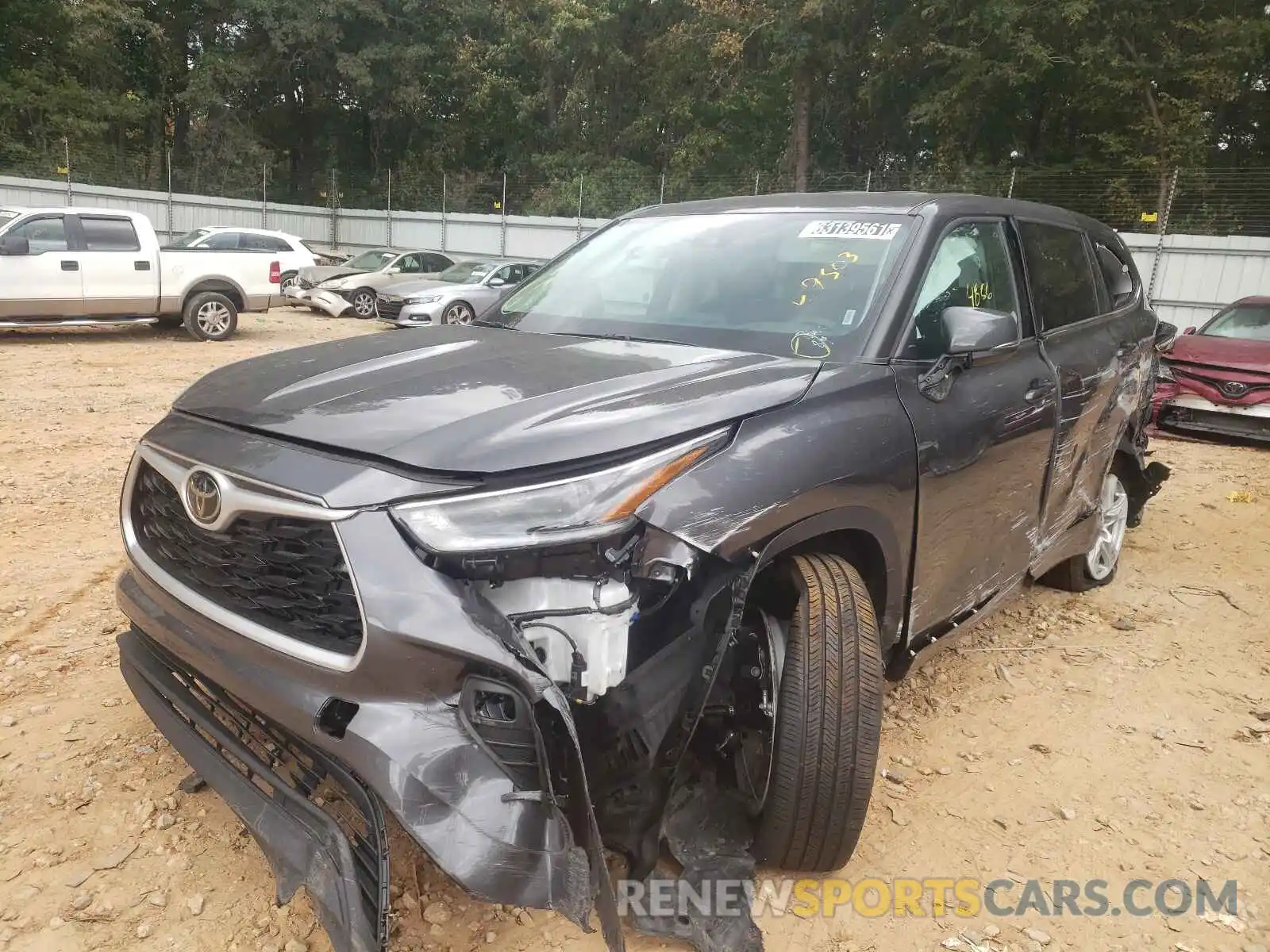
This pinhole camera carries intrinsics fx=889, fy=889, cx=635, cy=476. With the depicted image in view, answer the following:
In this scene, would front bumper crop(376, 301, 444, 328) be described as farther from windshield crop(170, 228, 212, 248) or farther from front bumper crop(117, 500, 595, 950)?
front bumper crop(117, 500, 595, 950)

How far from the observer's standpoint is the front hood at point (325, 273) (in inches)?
668

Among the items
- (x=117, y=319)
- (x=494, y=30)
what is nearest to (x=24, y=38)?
(x=494, y=30)

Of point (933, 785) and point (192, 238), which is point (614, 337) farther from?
point (192, 238)

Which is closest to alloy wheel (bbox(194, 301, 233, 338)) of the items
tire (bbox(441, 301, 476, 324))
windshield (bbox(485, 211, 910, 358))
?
tire (bbox(441, 301, 476, 324))

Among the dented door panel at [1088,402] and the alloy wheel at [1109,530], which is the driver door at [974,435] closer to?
the dented door panel at [1088,402]

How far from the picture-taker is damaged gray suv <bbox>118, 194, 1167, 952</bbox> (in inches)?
68.7

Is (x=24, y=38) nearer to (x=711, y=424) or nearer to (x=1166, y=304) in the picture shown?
(x=1166, y=304)

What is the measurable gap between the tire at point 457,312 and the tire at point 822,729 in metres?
13.2

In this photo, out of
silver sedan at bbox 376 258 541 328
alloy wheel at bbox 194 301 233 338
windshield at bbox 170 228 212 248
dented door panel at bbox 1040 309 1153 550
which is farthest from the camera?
windshield at bbox 170 228 212 248

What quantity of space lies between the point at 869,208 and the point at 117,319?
1177 centimetres

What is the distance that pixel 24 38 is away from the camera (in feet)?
94.5

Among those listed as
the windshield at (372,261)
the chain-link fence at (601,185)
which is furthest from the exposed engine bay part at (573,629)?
the windshield at (372,261)

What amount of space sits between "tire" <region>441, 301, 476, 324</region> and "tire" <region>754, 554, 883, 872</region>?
1316 cm

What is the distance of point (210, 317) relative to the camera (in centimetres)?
1273
